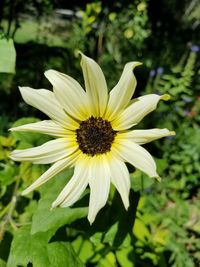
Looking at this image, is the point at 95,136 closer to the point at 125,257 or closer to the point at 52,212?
the point at 52,212

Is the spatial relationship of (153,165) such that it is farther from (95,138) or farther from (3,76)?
(3,76)

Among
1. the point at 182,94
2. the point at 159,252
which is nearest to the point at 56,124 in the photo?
the point at 159,252

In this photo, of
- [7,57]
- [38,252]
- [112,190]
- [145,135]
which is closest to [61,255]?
[38,252]

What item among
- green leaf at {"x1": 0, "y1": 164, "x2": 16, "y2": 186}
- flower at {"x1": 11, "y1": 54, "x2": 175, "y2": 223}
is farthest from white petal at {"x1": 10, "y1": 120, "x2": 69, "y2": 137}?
green leaf at {"x1": 0, "y1": 164, "x2": 16, "y2": 186}

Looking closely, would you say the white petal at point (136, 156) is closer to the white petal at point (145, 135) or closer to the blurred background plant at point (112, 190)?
the white petal at point (145, 135)

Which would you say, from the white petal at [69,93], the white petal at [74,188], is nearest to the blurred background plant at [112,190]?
the white petal at [74,188]
